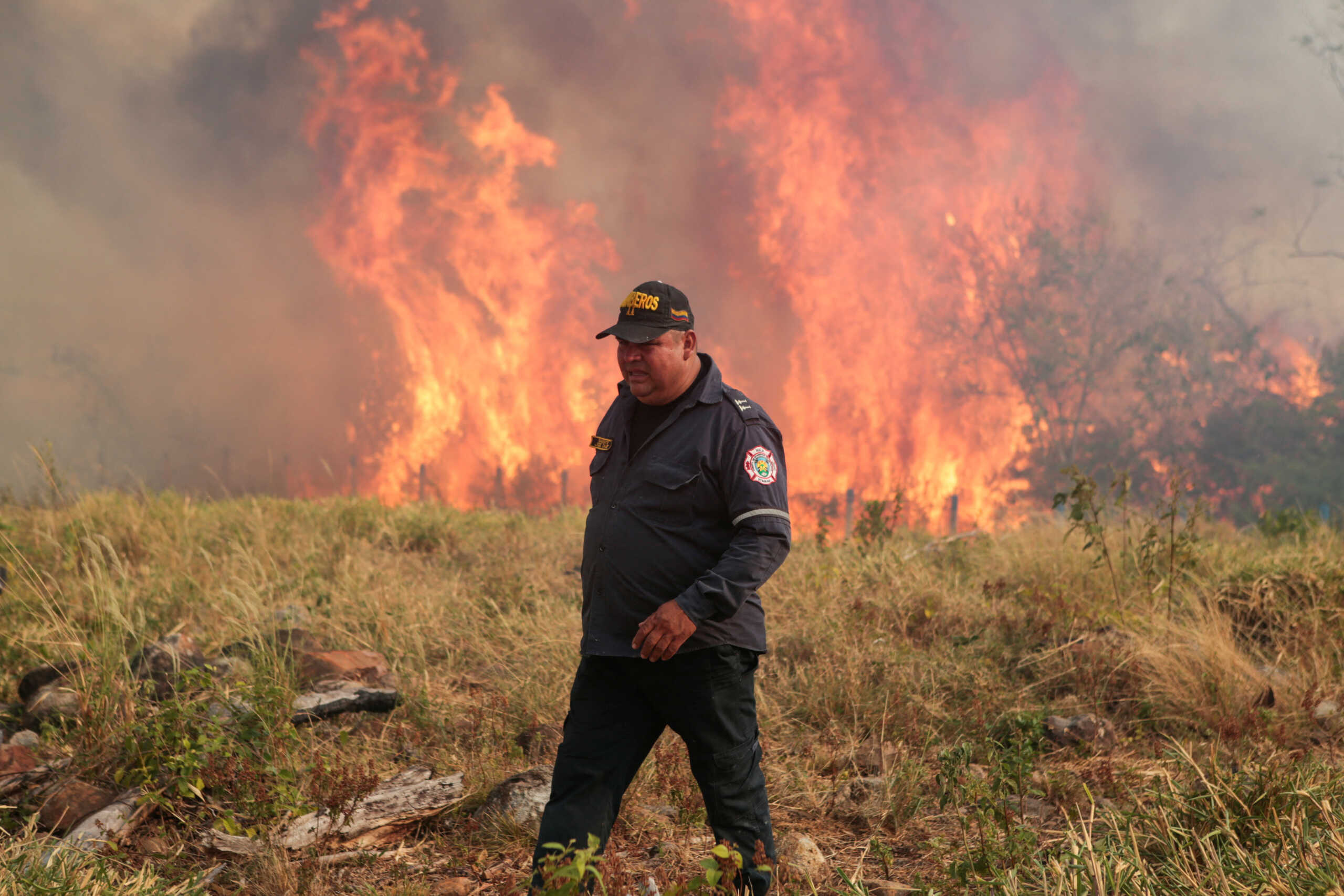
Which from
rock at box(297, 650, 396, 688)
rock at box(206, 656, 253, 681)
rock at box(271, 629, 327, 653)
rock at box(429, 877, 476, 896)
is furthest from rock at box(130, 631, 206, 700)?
rock at box(429, 877, 476, 896)

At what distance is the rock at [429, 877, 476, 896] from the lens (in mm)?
3461

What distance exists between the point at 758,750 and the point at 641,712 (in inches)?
15.7

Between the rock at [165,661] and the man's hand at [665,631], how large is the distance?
300 cm

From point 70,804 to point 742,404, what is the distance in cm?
332

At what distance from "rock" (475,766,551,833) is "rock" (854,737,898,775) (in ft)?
5.47

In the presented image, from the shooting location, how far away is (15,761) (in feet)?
13.5

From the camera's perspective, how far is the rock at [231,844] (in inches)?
140

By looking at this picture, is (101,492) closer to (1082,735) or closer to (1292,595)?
(1082,735)

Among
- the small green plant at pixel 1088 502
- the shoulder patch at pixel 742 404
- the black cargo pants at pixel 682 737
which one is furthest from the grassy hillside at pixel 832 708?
the shoulder patch at pixel 742 404

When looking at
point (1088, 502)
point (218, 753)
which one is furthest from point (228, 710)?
point (1088, 502)

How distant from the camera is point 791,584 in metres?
A: 7.46

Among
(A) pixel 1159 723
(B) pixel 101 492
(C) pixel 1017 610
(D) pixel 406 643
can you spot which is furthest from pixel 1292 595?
(B) pixel 101 492

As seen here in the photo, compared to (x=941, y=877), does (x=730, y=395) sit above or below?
above

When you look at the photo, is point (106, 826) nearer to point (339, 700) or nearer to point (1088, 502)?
point (339, 700)
